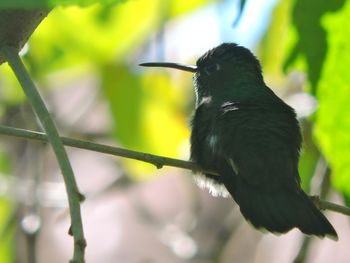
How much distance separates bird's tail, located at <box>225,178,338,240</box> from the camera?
3.04 meters

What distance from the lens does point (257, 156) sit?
11.3 feet

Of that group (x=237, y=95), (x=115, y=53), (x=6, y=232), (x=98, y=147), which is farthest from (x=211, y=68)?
(x=98, y=147)

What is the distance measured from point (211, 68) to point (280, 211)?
1.42m

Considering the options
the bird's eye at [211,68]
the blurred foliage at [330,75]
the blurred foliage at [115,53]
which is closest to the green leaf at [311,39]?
the blurred foliage at [330,75]

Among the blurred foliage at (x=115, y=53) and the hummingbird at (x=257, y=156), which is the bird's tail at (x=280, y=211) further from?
the blurred foliage at (x=115, y=53)

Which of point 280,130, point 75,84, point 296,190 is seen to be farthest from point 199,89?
point 75,84

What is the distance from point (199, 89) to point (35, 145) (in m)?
1.38

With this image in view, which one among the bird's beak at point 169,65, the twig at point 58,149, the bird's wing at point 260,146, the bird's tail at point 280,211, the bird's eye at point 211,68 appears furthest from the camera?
the bird's eye at point 211,68

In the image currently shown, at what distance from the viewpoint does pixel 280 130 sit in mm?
3576

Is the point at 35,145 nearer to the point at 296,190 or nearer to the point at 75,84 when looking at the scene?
the point at 296,190

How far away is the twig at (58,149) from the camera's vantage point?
1781 millimetres

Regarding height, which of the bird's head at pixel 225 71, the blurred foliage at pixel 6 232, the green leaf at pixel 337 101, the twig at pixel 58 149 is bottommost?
the twig at pixel 58 149

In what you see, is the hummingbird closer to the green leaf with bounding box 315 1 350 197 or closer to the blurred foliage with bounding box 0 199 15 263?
the green leaf with bounding box 315 1 350 197

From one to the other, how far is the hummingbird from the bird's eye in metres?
0.31
